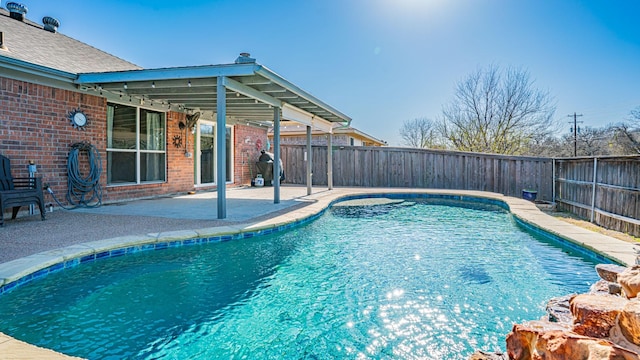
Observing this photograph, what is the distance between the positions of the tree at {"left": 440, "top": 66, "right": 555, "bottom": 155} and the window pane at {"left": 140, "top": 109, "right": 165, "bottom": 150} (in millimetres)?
14593

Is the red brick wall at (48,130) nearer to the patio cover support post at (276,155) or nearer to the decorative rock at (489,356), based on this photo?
the patio cover support post at (276,155)

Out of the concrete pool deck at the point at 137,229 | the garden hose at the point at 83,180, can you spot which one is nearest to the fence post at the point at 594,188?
the concrete pool deck at the point at 137,229

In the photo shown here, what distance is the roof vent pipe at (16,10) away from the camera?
7.90m

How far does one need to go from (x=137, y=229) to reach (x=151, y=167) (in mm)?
3908

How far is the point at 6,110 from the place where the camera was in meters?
5.44

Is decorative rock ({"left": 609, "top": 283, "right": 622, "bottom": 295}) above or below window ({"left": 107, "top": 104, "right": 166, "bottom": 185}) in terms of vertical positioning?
below

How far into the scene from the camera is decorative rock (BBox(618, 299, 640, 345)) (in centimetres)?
129

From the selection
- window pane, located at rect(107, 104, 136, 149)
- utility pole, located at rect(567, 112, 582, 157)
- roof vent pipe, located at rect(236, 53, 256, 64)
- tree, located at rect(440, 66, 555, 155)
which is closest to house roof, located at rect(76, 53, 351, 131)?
roof vent pipe, located at rect(236, 53, 256, 64)

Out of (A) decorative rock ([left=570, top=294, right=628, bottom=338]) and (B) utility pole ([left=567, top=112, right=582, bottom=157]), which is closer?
(A) decorative rock ([left=570, top=294, right=628, bottom=338])

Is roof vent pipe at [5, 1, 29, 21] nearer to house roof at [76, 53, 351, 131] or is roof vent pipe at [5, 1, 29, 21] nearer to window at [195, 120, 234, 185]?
house roof at [76, 53, 351, 131]

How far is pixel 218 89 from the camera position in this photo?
5.48 metres

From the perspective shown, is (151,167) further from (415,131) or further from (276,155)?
(415,131)

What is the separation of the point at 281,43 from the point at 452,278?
12.2m

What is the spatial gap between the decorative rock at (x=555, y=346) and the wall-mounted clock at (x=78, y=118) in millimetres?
7379
